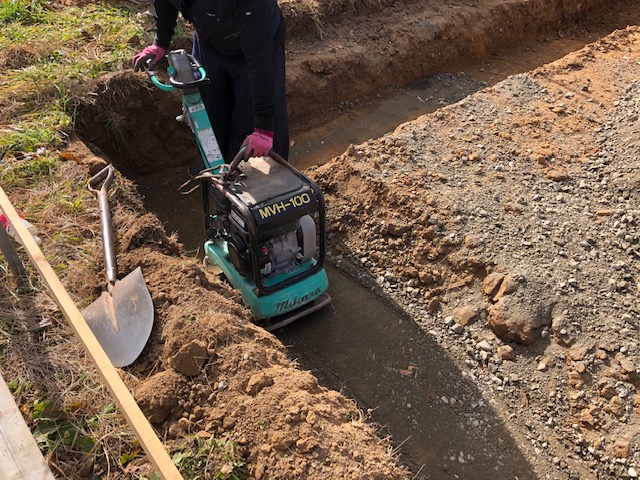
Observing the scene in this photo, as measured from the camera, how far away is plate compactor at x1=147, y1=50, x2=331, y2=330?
3.58m

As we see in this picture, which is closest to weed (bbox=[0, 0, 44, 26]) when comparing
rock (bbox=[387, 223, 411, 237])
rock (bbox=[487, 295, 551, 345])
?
rock (bbox=[387, 223, 411, 237])

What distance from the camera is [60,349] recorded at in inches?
121

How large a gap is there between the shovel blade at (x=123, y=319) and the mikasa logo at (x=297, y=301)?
1040 mm

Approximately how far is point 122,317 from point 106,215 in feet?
3.12

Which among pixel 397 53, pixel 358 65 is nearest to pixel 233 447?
pixel 358 65

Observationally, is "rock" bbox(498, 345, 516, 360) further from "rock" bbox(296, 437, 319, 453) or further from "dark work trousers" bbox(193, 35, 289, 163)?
"dark work trousers" bbox(193, 35, 289, 163)

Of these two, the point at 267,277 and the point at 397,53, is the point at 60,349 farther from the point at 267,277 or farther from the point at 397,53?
the point at 397,53

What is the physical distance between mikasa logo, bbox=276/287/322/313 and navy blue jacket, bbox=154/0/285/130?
1.25 m

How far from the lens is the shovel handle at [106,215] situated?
3.47 metres

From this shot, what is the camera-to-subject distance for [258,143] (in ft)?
11.9

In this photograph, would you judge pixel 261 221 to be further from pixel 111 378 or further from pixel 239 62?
pixel 111 378

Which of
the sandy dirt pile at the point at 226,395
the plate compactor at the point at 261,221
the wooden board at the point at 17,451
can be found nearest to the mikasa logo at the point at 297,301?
the plate compactor at the point at 261,221

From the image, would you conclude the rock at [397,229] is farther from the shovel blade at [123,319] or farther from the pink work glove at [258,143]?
the shovel blade at [123,319]

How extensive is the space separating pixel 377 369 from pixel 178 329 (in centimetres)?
166
